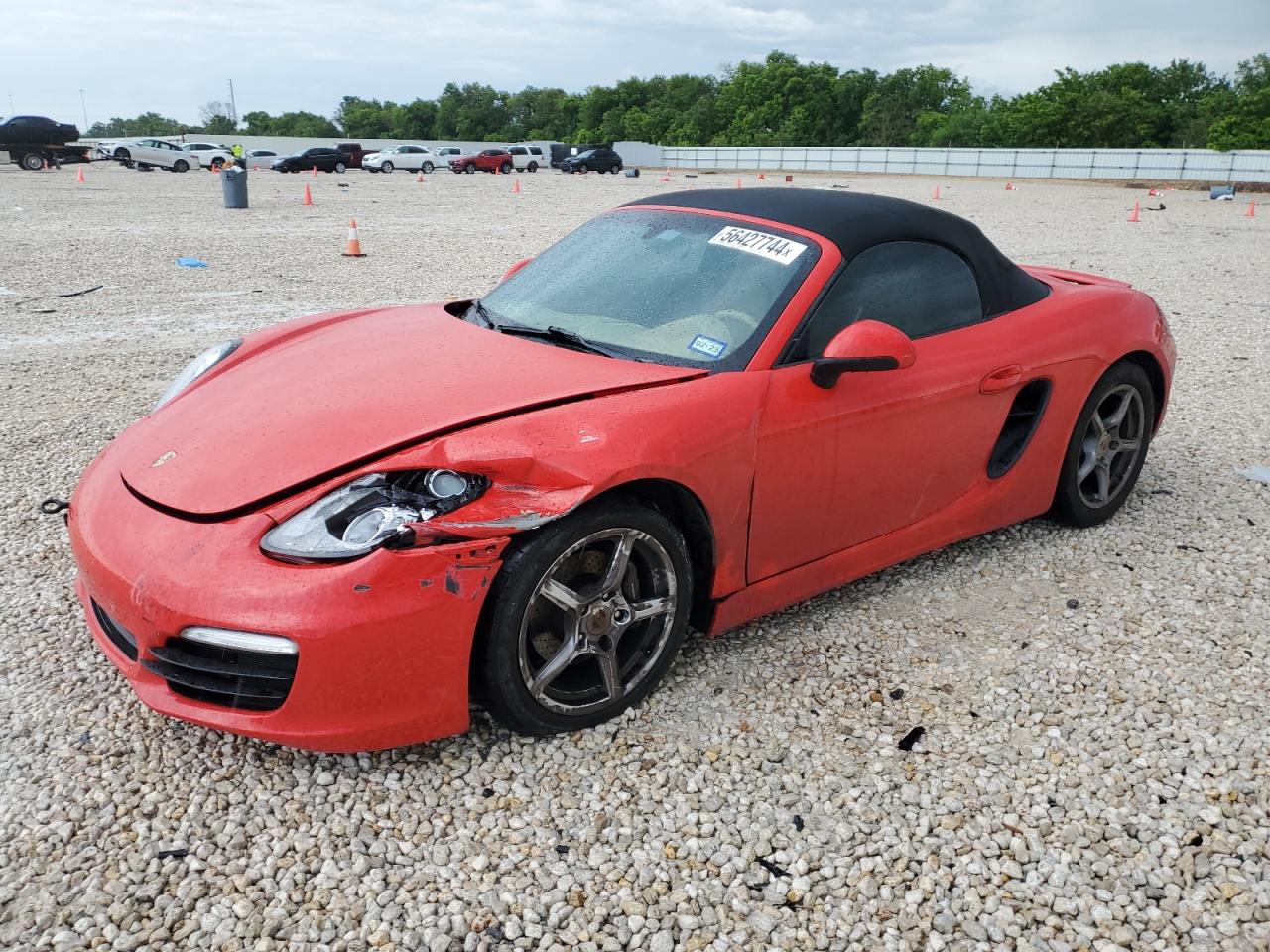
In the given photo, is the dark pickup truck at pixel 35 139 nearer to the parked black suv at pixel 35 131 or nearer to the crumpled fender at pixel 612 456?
the parked black suv at pixel 35 131

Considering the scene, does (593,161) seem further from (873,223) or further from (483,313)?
(873,223)

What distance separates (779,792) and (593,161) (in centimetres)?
4561

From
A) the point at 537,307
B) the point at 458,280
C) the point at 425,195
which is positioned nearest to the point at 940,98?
the point at 425,195

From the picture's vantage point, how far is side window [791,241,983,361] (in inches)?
124

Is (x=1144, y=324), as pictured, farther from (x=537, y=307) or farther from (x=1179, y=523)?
(x=537, y=307)

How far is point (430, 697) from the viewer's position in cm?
246

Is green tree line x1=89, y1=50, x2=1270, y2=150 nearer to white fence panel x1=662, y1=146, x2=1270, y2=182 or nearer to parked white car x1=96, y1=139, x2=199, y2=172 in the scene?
white fence panel x1=662, y1=146, x2=1270, y2=182

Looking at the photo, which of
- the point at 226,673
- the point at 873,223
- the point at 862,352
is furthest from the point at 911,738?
the point at 226,673

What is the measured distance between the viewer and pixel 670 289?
10.8ft

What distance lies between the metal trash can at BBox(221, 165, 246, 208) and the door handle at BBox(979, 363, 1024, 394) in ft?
63.3

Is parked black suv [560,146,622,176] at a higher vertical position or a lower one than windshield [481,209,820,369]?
higher

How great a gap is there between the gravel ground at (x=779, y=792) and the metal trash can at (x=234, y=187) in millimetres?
17055

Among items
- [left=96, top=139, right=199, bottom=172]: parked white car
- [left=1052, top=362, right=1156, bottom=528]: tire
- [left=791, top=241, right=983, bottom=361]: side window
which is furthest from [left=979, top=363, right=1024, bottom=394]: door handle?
[left=96, top=139, right=199, bottom=172]: parked white car

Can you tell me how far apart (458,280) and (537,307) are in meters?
8.04
